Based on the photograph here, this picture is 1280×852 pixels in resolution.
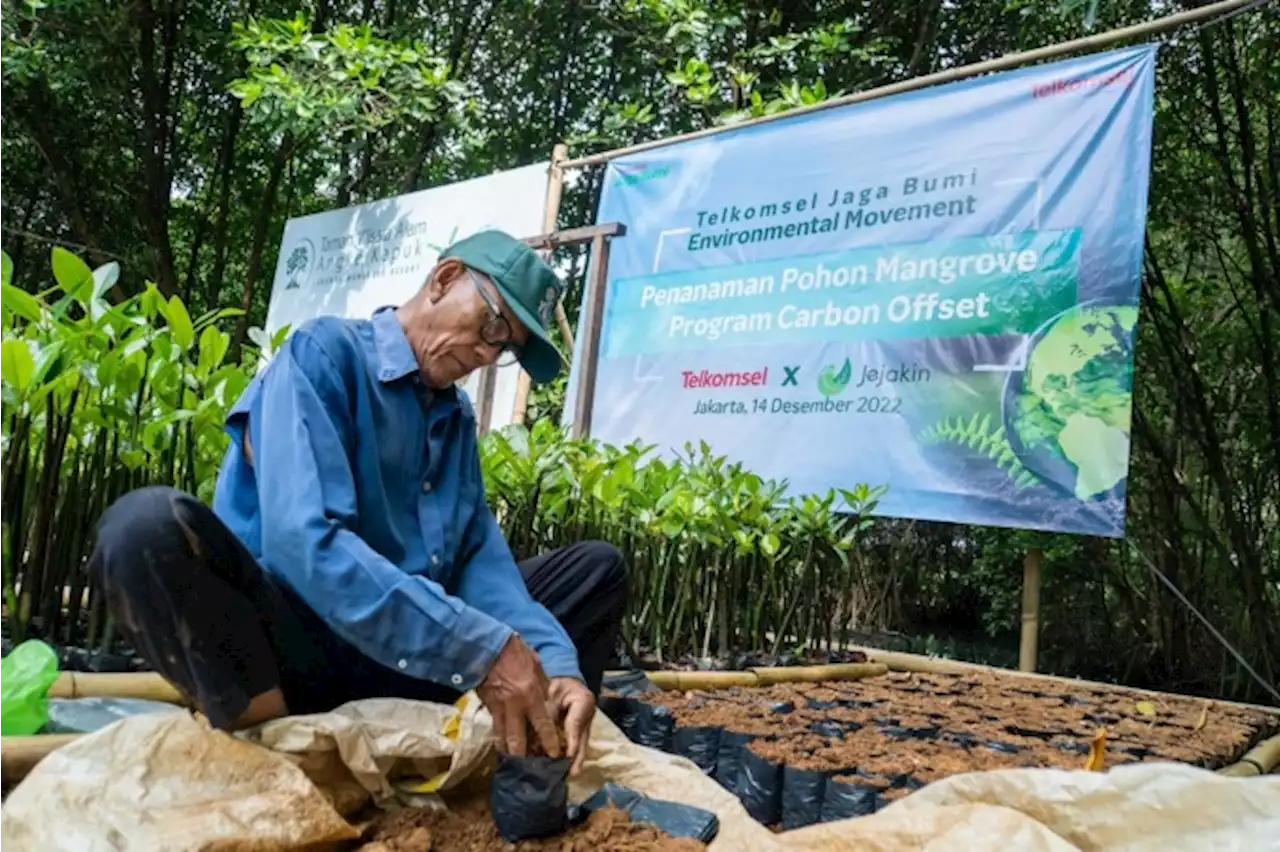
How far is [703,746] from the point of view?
2.06 meters

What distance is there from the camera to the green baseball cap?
1501 millimetres

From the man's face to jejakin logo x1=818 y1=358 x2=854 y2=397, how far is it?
6.71 ft

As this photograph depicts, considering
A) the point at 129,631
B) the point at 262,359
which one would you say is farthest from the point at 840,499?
the point at 129,631

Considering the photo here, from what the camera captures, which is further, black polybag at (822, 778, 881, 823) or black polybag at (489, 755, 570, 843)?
black polybag at (822, 778, 881, 823)

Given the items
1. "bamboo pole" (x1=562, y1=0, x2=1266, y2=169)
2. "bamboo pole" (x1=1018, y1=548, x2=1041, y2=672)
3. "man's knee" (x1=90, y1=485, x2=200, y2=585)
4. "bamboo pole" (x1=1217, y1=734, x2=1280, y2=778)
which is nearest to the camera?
"man's knee" (x1=90, y1=485, x2=200, y2=585)

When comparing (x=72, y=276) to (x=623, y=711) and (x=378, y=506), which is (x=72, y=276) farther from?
(x=623, y=711)

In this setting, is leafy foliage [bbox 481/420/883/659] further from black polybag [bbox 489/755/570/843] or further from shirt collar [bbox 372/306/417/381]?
black polybag [bbox 489/755/570/843]

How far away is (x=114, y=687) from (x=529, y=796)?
83cm

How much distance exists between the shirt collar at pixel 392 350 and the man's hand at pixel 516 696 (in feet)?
1.57

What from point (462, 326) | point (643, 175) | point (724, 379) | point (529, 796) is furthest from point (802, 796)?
point (643, 175)

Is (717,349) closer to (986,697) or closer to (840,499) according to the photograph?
(840,499)

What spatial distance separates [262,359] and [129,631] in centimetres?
169

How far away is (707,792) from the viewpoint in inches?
59.8

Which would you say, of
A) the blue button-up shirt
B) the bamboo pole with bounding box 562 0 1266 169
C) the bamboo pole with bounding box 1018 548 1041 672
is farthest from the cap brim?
the bamboo pole with bounding box 1018 548 1041 672
